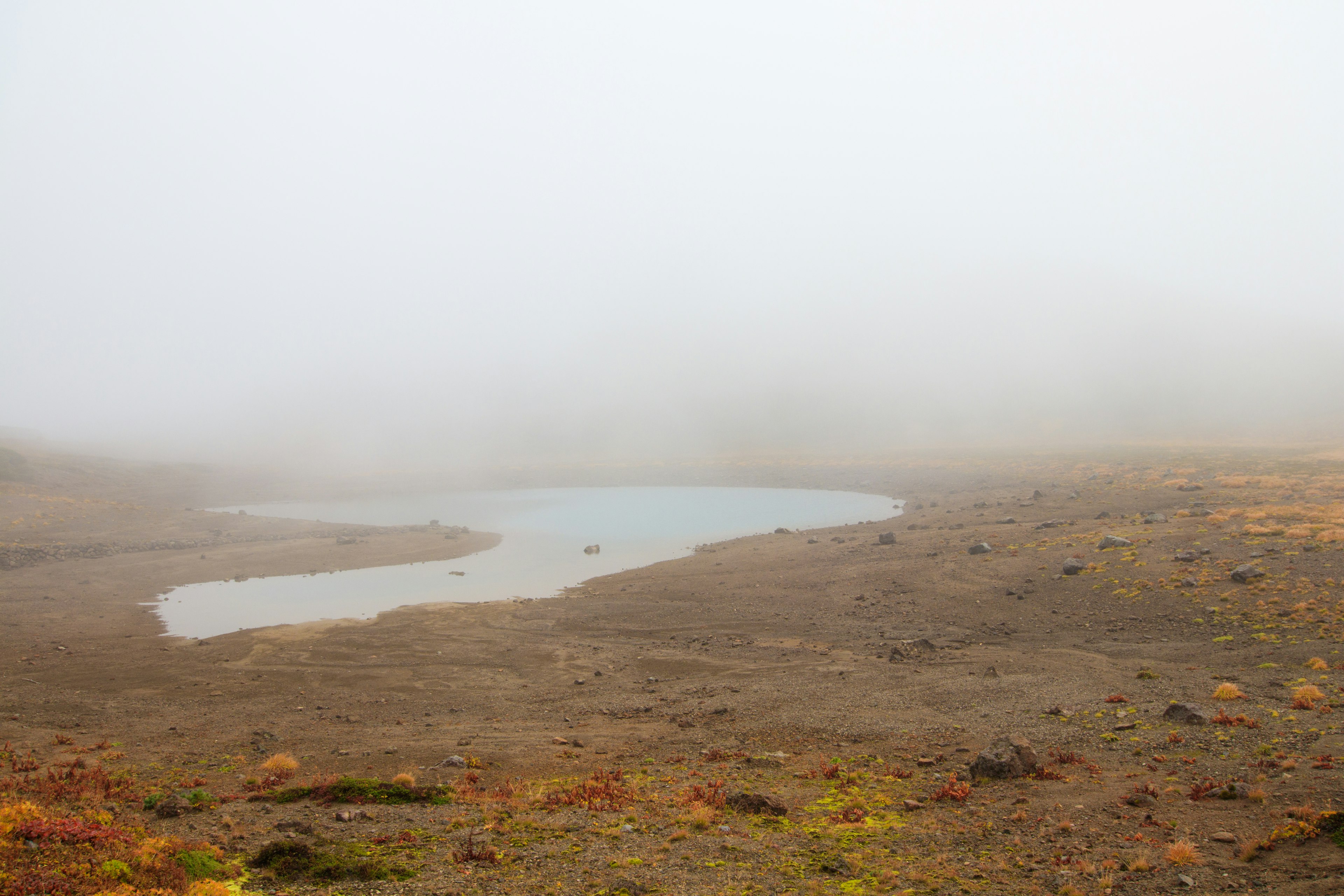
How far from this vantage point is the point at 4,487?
2347 inches

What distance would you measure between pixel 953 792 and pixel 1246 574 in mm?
18176

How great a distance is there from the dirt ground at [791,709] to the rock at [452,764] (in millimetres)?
89

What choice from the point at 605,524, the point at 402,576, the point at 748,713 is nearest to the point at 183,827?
the point at 748,713

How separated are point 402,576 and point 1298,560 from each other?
39.5 meters

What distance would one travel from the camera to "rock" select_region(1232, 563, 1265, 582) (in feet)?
73.6

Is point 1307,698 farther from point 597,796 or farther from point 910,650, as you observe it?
point 597,796

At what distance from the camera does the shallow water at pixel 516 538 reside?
3172 centimetres

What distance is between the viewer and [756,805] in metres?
11.2

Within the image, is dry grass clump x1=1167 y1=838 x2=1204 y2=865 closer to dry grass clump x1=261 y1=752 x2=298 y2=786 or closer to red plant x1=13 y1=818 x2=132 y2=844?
red plant x1=13 y1=818 x2=132 y2=844

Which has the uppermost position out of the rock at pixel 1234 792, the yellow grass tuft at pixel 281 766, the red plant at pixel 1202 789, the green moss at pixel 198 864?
the green moss at pixel 198 864

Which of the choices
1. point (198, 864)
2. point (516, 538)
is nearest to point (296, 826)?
point (198, 864)

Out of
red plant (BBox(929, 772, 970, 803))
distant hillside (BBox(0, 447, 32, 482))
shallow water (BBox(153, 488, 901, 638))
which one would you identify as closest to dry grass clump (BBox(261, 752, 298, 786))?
red plant (BBox(929, 772, 970, 803))

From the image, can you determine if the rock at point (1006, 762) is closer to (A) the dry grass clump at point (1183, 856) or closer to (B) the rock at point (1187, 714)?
(A) the dry grass clump at point (1183, 856)

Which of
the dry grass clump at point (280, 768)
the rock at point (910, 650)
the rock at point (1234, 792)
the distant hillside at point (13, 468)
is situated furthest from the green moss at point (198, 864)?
the distant hillside at point (13, 468)
